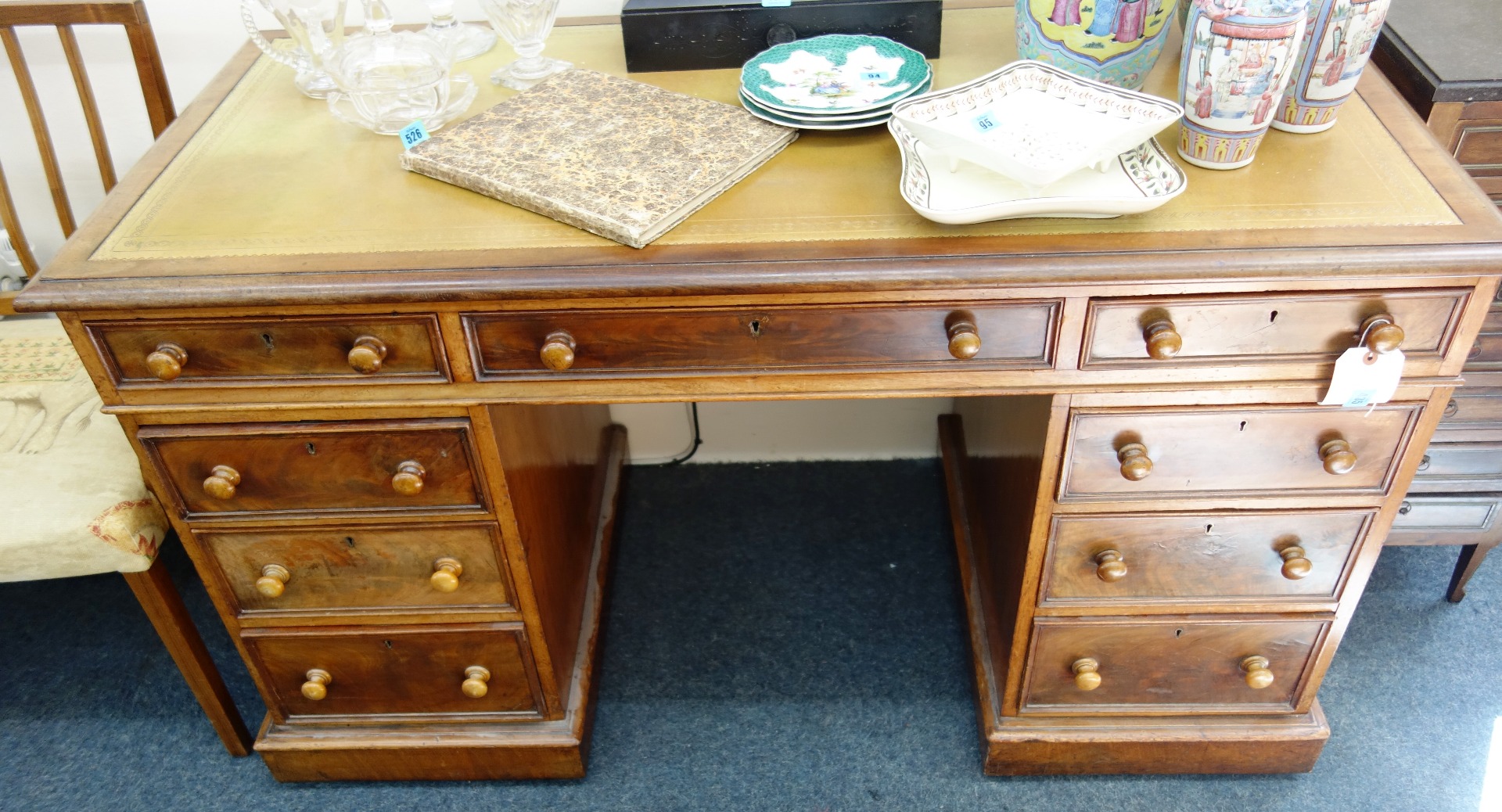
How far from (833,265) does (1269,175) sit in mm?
513

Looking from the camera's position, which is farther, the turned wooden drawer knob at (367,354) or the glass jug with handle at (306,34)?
the glass jug with handle at (306,34)

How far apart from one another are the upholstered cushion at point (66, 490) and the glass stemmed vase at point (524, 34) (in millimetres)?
711

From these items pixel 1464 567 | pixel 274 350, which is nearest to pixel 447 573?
pixel 274 350

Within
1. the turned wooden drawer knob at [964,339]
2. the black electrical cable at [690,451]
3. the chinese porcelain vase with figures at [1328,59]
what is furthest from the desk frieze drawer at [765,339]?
the black electrical cable at [690,451]

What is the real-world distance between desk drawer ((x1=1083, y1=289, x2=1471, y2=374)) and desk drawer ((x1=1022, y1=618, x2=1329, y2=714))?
422 mm

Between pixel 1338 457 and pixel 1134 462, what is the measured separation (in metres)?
0.22

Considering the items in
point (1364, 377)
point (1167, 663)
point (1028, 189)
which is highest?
point (1028, 189)

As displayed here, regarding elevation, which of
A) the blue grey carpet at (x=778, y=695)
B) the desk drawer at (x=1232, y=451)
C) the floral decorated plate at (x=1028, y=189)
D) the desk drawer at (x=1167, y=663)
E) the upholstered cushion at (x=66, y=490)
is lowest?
the blue grey carpet at (x=778, y=695)

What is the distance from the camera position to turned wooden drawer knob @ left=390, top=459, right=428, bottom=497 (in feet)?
3.99

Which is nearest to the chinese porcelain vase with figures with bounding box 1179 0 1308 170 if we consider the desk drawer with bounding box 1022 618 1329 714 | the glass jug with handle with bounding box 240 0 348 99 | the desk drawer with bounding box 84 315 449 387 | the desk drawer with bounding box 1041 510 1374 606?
the desk drawer with bounding box 1041 510 1374 606

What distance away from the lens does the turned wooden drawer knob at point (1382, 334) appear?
1.06 meters

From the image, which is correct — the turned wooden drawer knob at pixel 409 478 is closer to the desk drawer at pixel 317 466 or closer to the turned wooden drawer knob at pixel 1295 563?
the desk drawer at pixel 317 466

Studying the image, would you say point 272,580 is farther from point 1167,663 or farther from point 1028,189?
point 1167,663

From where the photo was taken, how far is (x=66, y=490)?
1.36 meters
